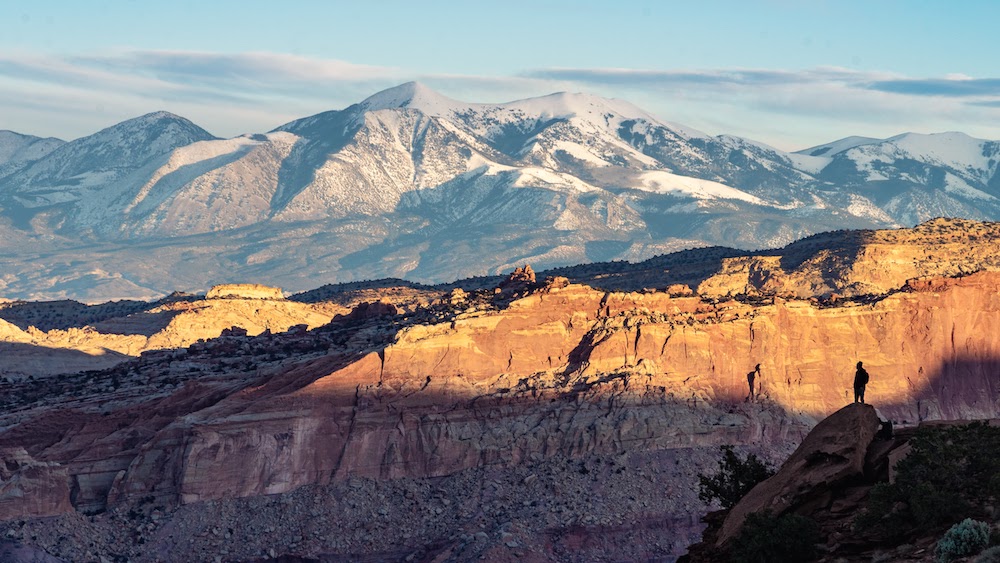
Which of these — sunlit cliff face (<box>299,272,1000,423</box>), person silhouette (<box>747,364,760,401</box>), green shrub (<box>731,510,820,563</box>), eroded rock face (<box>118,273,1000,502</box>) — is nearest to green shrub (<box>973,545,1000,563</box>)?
green shrub (<box>731,510,820,563</box>)

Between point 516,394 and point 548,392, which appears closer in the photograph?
point 516,394

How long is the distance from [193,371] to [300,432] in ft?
40.7

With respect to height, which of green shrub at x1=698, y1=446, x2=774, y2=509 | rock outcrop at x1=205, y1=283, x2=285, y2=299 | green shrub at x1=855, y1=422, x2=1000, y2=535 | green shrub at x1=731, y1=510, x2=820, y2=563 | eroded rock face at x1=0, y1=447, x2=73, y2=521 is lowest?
rock outcrop at x1=205, y1=283, x2=285, y2=299

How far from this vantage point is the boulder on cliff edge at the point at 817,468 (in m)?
42.0

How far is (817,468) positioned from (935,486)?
14.1 ft

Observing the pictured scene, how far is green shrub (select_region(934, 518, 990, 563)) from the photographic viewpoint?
34719mm

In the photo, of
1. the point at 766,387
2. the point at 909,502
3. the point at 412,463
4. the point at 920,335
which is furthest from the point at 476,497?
the point at 909,502

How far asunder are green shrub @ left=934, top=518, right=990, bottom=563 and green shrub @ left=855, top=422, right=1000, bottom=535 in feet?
7.98

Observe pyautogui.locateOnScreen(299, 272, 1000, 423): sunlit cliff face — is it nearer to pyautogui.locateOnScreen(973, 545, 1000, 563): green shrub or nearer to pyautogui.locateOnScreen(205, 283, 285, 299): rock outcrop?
pyautogui.locateOnScreen(973, 545, 1000, 563): green shrub

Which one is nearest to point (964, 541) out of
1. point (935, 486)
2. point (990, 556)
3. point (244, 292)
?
point (990, 556)

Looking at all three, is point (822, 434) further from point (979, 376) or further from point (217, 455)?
point (979, 376)

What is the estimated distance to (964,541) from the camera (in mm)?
34781

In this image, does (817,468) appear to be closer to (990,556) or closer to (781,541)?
(781,541)

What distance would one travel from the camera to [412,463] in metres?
76.8
